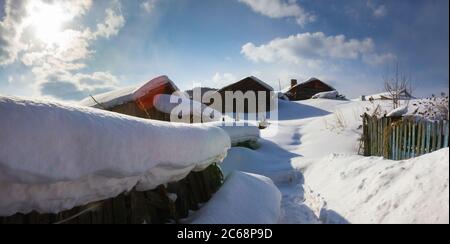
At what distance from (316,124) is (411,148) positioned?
9.71m

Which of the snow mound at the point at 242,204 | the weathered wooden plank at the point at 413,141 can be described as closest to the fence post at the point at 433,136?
the weathered wooden plank at the point at 413,141

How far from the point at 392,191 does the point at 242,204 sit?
156 cm

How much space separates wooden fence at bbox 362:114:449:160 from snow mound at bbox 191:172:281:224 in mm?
3509

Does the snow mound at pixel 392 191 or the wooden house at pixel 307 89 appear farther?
the wooden house at pixel 307 89

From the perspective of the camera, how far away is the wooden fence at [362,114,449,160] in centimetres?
682

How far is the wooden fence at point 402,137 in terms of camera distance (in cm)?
→ 682

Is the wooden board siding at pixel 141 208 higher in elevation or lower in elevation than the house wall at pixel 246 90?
lower

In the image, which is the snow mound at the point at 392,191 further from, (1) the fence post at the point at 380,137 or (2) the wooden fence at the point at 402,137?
(1) the fence post at the point at 380,137

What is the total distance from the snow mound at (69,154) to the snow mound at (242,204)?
68cm

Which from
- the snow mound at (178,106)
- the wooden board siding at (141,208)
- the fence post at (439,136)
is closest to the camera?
the wooden board siding at (141,208)

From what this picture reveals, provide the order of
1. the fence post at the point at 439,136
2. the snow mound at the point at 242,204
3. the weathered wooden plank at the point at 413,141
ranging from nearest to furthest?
the snow mound at the point at 242,204, the fence post at the point at 439,136, the weathered wooden plank at the point at 413,141
